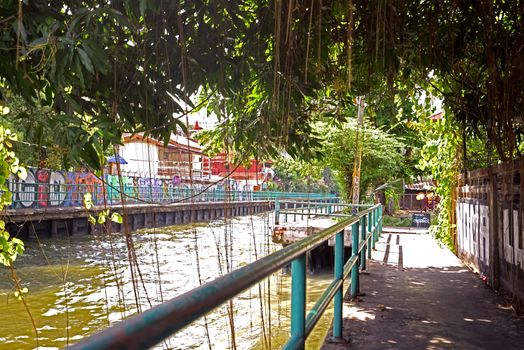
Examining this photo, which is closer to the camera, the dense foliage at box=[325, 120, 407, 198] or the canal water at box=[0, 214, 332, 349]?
the canal water at box=[0, 214, 332, 349]

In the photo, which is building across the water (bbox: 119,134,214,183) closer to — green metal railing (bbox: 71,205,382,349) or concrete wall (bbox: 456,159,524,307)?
green metal railing (bbox: 71,205,382,349)

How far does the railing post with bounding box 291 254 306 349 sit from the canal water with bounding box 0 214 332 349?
0.47 m

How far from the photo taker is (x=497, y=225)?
5961 mm

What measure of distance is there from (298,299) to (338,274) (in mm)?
1426

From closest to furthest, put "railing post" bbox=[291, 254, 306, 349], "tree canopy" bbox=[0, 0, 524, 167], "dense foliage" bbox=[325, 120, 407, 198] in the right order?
1. "railing post" bbox=[291, 254, 306, 349]
2. "tree canopy" bbox=[0, 0, 524, 167]
3. "dense foliage" bbox=[325, 120, 407, 198]

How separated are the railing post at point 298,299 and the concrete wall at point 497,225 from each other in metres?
2.78

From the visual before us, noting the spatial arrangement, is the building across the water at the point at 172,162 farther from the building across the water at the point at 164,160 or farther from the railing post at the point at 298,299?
the railing post at the point at 298,299

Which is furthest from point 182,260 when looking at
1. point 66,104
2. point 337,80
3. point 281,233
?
point 66,104

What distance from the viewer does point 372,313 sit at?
482 cm

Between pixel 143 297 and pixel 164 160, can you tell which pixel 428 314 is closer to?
pixel 164 160

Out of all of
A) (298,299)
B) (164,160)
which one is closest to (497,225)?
(164,160)

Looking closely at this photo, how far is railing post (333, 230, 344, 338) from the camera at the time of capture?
12.0 ft

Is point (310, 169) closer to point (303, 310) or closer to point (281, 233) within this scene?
point (281, 233)

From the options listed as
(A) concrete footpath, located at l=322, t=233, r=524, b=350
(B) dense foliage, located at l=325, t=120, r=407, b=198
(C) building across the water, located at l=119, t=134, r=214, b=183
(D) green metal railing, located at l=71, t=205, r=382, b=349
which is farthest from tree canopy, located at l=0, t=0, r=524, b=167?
(B) dense foliage, located at l=325, t=120, r=407, b=198
